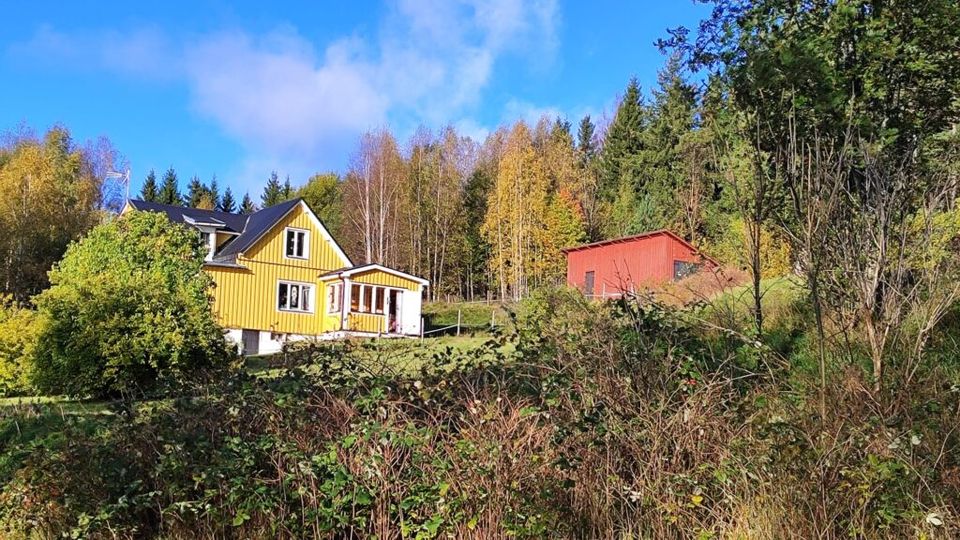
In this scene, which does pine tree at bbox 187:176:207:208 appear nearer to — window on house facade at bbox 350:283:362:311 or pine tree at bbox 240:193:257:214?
pine tree at bbox 240:193:257:214

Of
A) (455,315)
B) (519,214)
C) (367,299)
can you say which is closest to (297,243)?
(367,299)

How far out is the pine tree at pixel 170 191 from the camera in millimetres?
59281

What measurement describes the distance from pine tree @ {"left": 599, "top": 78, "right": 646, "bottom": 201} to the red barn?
40.2 ft

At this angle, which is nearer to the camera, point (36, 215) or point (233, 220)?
point (233, 220)

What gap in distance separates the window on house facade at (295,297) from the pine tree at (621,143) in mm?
22081

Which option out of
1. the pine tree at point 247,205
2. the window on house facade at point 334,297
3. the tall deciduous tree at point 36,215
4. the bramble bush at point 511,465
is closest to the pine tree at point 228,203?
the pine tree at point 247,205

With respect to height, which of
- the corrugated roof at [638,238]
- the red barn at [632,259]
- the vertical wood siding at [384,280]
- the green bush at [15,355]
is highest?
the corrugated roof at [638,238]

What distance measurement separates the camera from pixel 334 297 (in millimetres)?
26297

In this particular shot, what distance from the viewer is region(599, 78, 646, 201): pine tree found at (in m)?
43.1

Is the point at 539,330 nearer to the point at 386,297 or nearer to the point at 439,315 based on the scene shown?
the point at 386,297

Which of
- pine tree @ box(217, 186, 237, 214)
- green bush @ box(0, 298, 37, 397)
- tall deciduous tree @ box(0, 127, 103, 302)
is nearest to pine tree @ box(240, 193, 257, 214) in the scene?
pine tree @ box(217, 186, 237, 214)

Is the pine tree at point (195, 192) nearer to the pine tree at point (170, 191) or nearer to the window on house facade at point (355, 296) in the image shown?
the pine tree at point (170, 191)

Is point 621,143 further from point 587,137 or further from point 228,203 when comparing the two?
point 228,203

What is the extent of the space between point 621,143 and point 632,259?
51.5 ft
